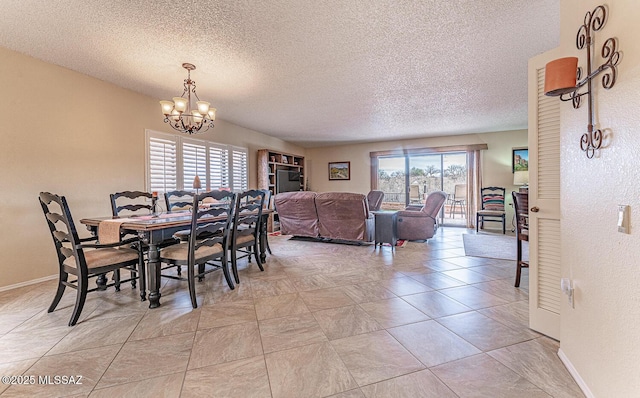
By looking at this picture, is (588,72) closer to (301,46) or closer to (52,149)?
(301,46)

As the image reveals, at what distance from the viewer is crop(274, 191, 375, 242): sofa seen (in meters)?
4.31

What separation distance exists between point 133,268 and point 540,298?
3.55 meters

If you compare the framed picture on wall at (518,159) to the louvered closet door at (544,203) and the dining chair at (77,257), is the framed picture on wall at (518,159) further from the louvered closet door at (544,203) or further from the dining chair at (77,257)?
the dining chair at (77,257)

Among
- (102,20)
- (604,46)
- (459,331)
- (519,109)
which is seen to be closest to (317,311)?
(459,331)

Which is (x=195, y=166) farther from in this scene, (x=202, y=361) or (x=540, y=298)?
(x=540, y=298)

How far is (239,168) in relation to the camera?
5871 mm

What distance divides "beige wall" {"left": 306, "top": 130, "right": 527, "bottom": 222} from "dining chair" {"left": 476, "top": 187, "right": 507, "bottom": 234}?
0.59 feet

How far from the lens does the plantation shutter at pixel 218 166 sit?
5.14 metres

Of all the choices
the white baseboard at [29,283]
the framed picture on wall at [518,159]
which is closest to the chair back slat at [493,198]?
the framed picture on wall at [518,159]

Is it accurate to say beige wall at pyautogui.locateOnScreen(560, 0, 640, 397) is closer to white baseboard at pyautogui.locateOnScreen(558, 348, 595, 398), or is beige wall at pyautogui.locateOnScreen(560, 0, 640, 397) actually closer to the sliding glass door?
white baseboard at pyautogui.locateOnScreen(558, 348, 595, 398)

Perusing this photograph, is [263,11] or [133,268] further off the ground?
[263,11]

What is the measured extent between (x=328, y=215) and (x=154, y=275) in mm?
2842

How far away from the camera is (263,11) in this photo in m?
2.03

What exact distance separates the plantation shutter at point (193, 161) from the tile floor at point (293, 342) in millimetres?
2371
